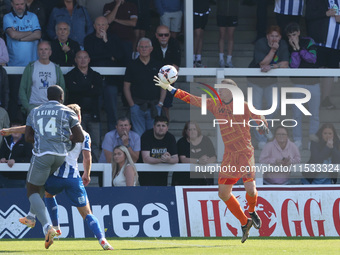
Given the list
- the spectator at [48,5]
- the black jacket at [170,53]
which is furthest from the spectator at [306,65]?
the spectator at [48,5]

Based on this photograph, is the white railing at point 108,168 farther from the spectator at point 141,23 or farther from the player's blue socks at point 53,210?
the player's blue socks at point 53,210

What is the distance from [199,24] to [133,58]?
60.1 inches

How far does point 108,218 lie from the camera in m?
13.3

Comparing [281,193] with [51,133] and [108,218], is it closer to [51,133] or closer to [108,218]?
[108,218]

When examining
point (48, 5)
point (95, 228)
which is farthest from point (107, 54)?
point (95, 228)

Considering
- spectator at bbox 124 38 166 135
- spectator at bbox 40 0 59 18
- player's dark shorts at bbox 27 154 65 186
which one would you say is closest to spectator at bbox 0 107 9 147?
spectator at bbox 124 38 166 135

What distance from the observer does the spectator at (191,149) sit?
1423 cm

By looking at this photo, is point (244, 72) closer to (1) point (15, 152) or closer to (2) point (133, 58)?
(2) point (133, 58)

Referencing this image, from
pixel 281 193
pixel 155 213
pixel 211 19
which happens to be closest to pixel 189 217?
pixel 155 213

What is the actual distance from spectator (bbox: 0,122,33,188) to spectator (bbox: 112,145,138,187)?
1505 mm

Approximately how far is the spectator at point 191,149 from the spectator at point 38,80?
2262mm

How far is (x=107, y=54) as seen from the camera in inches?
588

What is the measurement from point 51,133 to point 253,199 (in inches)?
127
